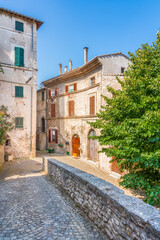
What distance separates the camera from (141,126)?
656 centimetres

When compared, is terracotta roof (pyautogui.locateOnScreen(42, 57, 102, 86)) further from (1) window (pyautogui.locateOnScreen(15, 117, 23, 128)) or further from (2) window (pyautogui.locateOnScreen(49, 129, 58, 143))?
(1) window (pyautogui.locateOnScreen(15, 117, 23, 128))

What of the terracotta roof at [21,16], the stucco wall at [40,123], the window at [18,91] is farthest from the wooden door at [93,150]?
the terracotta roof at [21,16]

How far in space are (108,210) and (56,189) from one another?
4199 millimetres

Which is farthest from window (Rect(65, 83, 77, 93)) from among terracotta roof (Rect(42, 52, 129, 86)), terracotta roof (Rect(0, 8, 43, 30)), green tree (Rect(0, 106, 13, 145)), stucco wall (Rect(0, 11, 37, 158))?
green tree (Rect(0, 106, 13, 145))

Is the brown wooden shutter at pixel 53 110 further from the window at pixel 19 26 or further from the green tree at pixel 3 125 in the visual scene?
the window at pixel 19 26

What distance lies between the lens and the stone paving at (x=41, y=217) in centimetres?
425

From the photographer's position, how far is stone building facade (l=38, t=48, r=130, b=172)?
15536 mm

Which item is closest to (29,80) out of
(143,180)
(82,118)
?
(82,118)

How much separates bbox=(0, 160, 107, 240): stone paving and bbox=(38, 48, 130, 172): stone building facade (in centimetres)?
824

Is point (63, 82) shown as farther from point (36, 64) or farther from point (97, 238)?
point (97, 238)

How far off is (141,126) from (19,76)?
597 inches

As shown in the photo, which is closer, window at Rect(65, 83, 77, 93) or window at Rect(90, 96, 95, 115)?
window at Rect(90, 96, 95, 115)

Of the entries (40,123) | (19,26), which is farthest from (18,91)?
(40,123)

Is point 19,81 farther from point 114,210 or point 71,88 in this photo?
point 114,210
